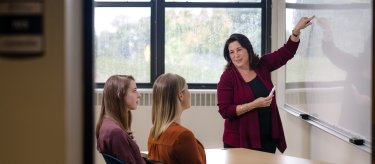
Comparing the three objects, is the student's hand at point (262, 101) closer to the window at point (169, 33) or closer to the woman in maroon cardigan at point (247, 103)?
the woman in maroon cardigan at point (247, 103)

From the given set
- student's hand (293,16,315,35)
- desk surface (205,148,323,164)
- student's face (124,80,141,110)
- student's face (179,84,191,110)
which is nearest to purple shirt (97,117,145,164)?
student's face (124,80,141,110)

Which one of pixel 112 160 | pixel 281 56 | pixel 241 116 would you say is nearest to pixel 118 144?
pixel 112 160

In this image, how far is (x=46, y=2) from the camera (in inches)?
30.9

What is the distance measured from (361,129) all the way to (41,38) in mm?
2225

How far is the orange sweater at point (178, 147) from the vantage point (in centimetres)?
218

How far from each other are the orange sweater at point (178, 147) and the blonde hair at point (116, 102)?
0.21 metres

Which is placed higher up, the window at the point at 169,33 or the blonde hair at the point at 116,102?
the window at the point at 169,33

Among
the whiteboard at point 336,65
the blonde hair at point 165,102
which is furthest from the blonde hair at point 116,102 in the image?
the whiteboard at point 336,65

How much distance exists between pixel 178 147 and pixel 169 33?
8.75 ft

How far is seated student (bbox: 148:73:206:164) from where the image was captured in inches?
86.0

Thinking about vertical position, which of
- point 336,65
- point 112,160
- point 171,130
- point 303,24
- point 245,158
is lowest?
point 245,158

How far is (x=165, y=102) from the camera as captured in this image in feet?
7.84

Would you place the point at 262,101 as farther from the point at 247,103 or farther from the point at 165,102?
the point at 165,102

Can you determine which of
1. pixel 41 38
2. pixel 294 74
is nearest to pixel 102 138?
pixel 41 38
